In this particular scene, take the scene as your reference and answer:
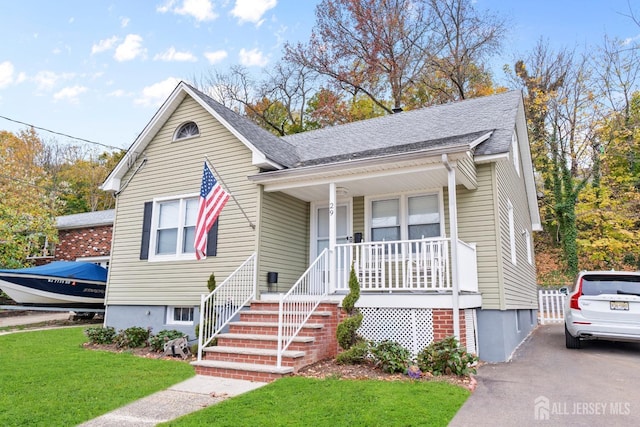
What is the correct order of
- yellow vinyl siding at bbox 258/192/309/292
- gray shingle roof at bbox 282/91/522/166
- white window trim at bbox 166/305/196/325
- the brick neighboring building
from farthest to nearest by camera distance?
the brick neighboring building → white window trim at bbox 166/305/196/325 → gray shingle roof at bbox 282/91/522/166 → yellow vinyl siding at bbox 258/192/309/292

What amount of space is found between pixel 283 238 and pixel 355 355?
12.6ft

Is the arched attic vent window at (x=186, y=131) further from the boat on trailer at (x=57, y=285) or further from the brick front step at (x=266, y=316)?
the boat on trailer at (x=57, y=285)

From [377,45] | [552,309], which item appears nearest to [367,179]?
[552,309]

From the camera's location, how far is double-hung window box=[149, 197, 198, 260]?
1037 centimetres

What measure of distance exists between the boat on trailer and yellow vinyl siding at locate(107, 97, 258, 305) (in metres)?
3.94

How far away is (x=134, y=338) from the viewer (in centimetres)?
913

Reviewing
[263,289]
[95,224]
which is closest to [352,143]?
[263,289]

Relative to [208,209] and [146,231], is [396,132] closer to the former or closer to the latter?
[208,209]

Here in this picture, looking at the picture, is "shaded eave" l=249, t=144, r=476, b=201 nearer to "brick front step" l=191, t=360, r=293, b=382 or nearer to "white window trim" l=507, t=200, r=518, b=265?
"white window trim" l=507, t=200, r=518, b=265

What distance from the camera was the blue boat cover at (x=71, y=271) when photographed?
45.4ft

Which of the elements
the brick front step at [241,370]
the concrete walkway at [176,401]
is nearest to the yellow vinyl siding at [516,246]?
the brick front step at [241,370]

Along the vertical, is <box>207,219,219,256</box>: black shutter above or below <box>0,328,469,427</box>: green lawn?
above

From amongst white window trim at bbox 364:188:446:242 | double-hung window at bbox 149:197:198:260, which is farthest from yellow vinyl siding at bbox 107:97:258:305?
white window trim at bbox 364:188:446:242

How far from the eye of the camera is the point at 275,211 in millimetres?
9711
